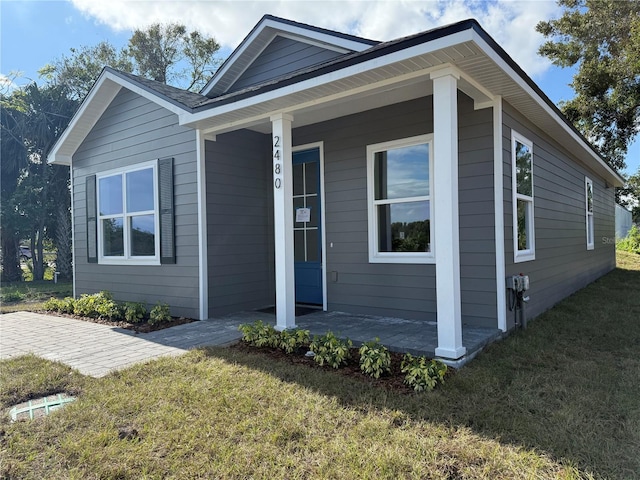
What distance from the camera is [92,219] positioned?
744 cm

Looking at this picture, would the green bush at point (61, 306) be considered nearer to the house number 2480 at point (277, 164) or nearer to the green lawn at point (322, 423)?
the green lawn at point (322, 423)

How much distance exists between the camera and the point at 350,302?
18.9ft

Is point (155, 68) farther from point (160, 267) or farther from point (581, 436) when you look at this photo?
point (581, 436)

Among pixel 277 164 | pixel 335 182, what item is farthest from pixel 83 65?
pixel 277 164

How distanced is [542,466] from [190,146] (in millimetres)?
5407

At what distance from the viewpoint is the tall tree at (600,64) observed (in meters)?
12.8

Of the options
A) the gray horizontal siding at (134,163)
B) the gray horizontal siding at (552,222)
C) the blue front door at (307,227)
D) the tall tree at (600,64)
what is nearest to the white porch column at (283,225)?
the blue front door at (307,227)

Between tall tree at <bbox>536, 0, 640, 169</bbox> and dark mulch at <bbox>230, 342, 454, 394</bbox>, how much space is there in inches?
522

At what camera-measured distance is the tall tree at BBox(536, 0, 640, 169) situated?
42.1 ft

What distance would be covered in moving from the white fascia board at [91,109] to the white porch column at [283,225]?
86.1 inches

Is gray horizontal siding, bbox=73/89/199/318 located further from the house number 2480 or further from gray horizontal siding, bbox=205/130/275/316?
the house number 2480

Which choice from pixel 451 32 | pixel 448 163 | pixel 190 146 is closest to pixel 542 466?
pixel 448 163

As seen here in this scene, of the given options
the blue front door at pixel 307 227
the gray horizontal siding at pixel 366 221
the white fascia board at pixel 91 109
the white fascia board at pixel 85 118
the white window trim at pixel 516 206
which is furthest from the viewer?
the white fascia board at pixel 85 118

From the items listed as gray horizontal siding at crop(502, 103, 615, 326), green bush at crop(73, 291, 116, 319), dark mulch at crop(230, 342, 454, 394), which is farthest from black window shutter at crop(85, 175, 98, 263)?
gray horizontal siding at crop(502, 103, 615, 326)
